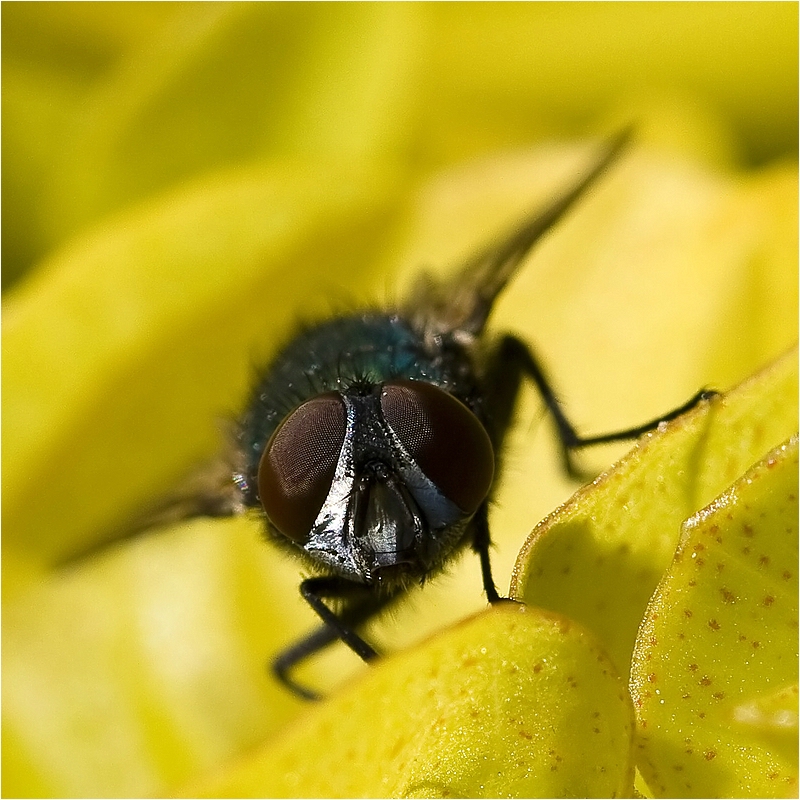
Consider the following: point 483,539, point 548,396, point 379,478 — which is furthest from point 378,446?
point 548,396

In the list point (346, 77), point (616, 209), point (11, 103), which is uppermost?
point (11, 103)

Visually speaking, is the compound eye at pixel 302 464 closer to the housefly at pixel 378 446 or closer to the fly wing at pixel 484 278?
the housefly at pixel 378 446

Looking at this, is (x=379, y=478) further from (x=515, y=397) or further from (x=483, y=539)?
(x=515, y=397)

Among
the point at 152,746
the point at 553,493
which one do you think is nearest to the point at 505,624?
the point at 553,493

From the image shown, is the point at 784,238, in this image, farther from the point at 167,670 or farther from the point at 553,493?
the point at 167,670

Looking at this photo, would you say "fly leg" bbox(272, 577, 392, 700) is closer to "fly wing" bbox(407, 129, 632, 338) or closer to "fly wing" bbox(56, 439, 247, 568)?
"fly wing" bbox(56, 439, 247, 568)

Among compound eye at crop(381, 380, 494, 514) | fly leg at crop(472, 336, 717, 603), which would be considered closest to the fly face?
compound eye at crop(381, 380, 494, 514)

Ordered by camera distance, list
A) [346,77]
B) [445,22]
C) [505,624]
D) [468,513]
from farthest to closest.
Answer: [445,22]
[346,77]
[468,513]
[505,624]

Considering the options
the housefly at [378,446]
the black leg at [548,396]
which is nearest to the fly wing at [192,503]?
the housefly at [378,446]
